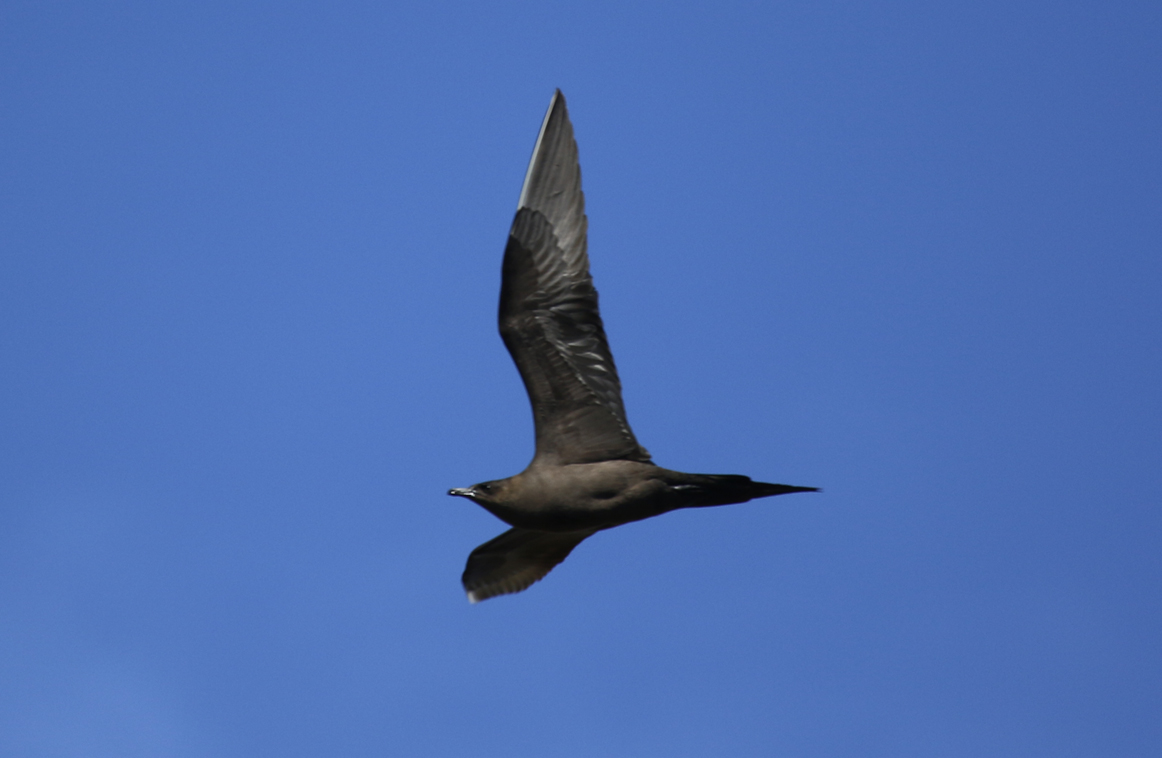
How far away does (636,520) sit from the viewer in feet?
40.9

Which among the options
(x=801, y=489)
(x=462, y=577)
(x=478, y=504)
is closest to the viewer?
(x=801, y=489)

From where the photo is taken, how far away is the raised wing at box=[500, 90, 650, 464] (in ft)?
41.0

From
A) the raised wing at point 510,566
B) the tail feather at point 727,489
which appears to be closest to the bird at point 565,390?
the tail feather at point 727,489

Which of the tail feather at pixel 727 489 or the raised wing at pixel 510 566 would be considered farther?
the raised wing at pixel 510 566

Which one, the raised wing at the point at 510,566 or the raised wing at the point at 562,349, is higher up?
the raised wing at the point at 562,349

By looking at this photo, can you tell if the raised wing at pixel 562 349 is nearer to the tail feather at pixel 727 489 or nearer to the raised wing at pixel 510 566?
the tail feather at pixel 727 489

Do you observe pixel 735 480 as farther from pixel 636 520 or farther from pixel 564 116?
pixel 564 116

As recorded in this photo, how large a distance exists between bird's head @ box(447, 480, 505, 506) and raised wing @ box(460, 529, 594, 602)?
5.93 ft

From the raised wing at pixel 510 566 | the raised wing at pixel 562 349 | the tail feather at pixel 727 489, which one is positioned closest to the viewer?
the tail feather at pixel 727 489

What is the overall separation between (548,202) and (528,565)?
408 centimetres

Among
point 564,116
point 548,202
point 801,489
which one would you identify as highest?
point 564,116

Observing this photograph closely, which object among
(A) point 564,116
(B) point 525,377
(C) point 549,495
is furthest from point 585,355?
(A) point 564,116

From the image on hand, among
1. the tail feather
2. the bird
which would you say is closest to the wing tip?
the bird

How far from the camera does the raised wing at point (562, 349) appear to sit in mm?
12508
